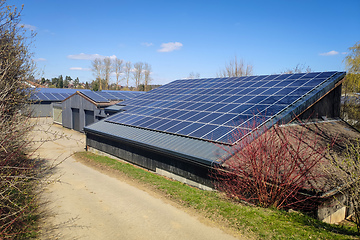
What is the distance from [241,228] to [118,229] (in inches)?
173

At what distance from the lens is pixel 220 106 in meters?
18.7

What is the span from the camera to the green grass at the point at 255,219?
8266mm

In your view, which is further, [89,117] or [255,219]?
[89,117]

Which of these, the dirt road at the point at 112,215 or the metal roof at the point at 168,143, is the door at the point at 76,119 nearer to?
the metal roof at the point at 168,143

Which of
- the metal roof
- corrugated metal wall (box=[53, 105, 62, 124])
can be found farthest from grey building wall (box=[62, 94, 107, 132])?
the metal roof

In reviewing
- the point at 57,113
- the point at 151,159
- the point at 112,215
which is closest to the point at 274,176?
the point at 112,215

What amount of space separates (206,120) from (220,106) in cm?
230

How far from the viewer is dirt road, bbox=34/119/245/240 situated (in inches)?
341

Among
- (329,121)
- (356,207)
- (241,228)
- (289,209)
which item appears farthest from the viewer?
(329,121)

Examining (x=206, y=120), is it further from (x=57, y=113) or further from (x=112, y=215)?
(x=57, y=113)

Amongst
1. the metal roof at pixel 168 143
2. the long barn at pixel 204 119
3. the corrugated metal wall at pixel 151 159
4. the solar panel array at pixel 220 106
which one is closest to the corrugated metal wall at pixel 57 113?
the solar panel array at pixel 220 106

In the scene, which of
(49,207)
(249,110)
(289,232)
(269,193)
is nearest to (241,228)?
(289,232)

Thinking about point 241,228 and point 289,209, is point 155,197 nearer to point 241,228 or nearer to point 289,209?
point 241,228

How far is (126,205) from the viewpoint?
11172mm
